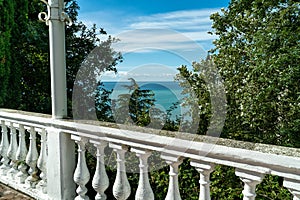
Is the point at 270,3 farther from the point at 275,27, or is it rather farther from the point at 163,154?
the point at 163,154

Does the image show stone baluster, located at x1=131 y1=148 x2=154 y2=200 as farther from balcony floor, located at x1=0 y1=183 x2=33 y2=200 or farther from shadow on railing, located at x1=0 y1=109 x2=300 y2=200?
balcony floor, located at x1=0 y1=183 x2=33 y2=200

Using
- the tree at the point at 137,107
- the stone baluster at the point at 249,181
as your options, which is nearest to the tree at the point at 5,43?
the tree at the point at 137,107

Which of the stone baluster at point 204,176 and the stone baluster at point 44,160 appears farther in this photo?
the stone baluster at point 44,160

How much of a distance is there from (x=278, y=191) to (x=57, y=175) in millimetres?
2069

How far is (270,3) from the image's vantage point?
196 inches

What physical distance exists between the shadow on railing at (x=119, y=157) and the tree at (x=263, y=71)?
3.04m

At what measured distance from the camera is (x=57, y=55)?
2.32m

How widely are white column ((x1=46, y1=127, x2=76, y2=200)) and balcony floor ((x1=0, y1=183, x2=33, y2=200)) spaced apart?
471 millimetres

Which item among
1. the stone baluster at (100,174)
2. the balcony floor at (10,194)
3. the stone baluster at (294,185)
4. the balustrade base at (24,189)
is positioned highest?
the stone baluster at (294,185)

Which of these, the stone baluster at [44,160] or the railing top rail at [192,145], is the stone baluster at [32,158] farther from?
the railing top rail at [192,145]

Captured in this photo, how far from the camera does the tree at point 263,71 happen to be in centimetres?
464

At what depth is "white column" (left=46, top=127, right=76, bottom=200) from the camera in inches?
89.0

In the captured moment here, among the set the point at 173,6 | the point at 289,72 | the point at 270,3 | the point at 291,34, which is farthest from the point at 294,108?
the point at 173,6

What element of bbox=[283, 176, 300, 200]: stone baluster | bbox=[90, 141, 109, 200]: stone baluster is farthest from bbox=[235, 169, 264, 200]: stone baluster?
bbox=[90, 141, 109, 200]: stone baluster
